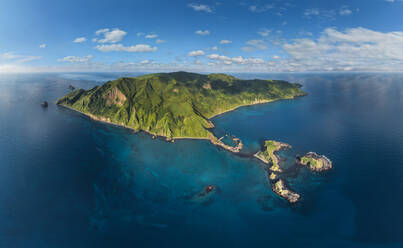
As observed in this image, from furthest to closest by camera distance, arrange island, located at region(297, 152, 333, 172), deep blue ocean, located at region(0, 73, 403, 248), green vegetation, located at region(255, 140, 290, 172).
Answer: green vegetation, located at region(255, 140, 290, 172) → island, located at region(297, 152, 333, 172) → deep blue ocean, located at region(0, 73, 403, 248)

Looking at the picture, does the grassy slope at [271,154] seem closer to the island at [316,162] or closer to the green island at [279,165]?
the green island at [279,165]

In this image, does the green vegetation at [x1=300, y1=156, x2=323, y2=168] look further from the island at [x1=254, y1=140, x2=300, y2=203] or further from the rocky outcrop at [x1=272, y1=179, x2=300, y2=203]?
the rocky outcrop at [x1=272, y1=179, x2=300, y2=203]

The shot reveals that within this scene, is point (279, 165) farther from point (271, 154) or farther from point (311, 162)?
point (311, 162)

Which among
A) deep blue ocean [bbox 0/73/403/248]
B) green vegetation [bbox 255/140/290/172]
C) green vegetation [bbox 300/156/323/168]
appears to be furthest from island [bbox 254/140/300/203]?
green vegetation [bbox 300/156/323/168]

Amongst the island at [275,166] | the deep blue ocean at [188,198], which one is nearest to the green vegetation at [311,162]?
the deep blue ocean at [188,198]

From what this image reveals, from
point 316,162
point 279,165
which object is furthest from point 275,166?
point 316,162
